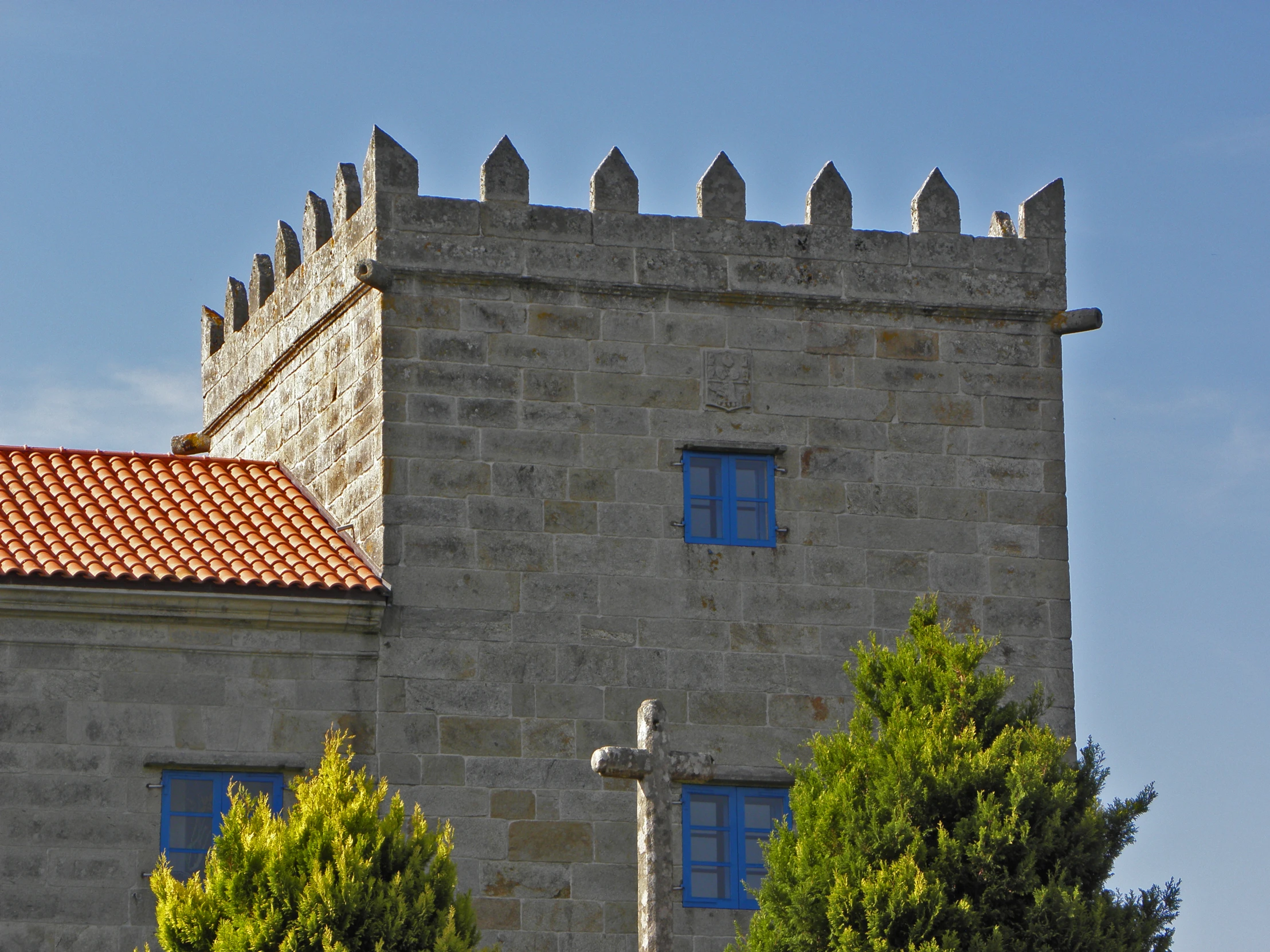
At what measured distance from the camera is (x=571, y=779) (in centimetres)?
1883

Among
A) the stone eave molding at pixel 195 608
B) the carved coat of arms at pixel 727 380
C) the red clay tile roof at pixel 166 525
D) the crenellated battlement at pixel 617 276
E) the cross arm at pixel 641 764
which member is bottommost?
the cross arm at pixel 641 764

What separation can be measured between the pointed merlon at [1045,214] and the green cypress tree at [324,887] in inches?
351

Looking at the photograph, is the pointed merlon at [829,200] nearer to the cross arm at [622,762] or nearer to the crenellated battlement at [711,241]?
the crenellated battlement at [711,241]

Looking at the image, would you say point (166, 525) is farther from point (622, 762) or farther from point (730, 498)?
point (622, 762)

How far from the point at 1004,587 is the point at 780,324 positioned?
10.0 ft

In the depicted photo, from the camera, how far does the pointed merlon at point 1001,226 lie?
21250mm

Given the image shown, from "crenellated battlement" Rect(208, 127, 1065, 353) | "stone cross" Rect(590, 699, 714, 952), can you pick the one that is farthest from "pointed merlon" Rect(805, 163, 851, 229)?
"stone cross" Rect(590, 699, 714, 952)

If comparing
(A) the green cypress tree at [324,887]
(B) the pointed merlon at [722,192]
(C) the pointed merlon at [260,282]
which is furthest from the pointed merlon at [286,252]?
(A) the green cypress tree at [324,887]

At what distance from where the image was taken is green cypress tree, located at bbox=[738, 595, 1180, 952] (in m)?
15.5

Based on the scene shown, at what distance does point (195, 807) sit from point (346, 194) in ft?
19.1

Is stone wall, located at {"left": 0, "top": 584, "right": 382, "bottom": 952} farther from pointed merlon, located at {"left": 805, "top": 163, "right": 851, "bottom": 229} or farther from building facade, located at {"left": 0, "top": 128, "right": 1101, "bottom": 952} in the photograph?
pointed merlon, located at {"left": 805, "top": 163, "right": 851, "bottom": 229}

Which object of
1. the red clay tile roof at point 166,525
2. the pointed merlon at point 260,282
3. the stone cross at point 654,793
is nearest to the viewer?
the stone cross at point 654,793

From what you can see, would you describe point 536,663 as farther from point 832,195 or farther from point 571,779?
point 832,195

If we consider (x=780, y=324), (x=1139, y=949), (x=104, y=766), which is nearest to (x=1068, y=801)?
(x=1139, y=949)
